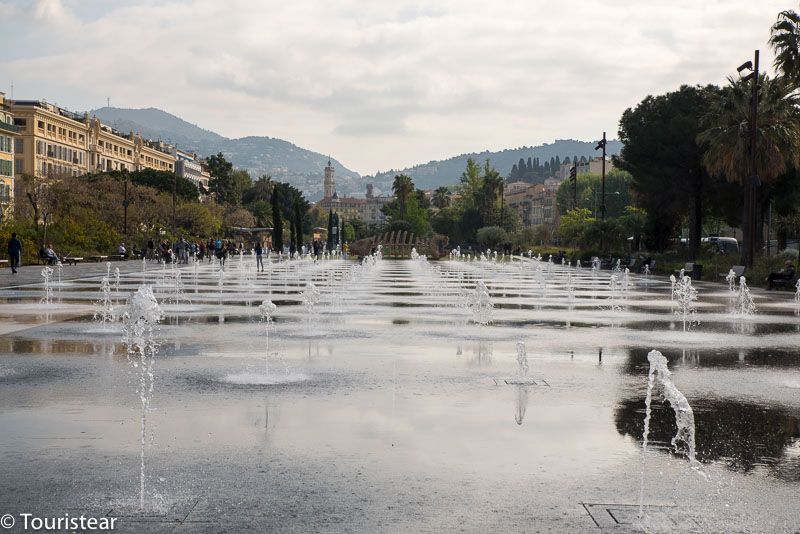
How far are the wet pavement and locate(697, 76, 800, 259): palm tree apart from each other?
83.9ft

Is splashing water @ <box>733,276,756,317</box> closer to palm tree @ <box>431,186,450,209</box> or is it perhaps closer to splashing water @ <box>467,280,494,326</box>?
splashing water @ <box>467,280,494,326</box>

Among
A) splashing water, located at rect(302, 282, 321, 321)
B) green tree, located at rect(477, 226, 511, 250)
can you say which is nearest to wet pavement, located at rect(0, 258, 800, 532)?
splashing water, located at rect(302, 282, 321, 321)

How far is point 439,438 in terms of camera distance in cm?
716

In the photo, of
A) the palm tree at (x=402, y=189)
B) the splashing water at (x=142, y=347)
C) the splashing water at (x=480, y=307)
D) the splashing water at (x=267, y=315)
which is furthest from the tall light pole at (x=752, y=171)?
the palm tree at (x=402, y=189)

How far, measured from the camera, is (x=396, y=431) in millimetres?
7379

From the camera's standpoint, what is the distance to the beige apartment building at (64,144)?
10175 cm

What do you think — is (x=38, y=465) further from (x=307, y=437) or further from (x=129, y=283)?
(x=129, y=283)

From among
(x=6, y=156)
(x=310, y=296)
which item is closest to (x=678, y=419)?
(x=310, y=296)

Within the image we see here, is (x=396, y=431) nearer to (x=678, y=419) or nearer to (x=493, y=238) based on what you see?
(x=678, y=419)

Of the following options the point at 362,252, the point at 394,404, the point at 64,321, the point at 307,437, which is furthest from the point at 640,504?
the point at 362,252

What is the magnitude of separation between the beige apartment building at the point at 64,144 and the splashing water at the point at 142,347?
78.9 metres

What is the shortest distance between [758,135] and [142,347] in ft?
108

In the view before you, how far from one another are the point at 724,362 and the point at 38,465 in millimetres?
8890

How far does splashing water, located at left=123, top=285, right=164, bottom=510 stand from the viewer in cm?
756
